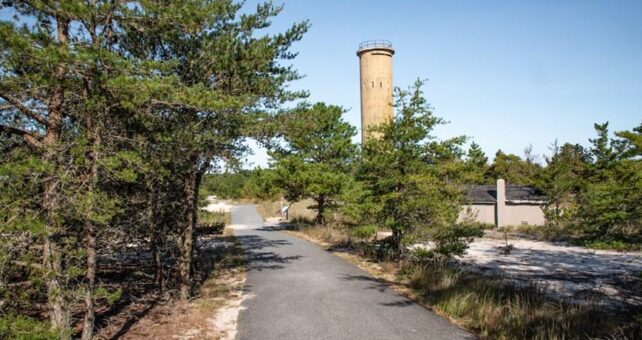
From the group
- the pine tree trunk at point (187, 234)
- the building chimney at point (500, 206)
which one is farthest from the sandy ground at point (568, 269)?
the building chimney at point (500, 206)

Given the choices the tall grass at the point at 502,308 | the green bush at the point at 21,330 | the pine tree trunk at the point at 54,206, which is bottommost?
the tall grass at the point at 502,308

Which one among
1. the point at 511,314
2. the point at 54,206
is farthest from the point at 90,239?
the point at 511,314

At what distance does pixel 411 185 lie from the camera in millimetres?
13125

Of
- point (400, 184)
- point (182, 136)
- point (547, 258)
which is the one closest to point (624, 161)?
point (400, 184)

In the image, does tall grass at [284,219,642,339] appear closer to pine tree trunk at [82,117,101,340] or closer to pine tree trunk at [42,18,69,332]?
pine tree trunk at [82,117,101,340]

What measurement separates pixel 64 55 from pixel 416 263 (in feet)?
37.2

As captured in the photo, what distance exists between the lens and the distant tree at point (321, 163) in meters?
24.0

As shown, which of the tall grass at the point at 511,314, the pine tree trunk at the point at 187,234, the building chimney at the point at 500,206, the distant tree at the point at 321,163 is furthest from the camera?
the building chimney at the point at 500,206

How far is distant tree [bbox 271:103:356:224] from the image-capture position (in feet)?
78.6

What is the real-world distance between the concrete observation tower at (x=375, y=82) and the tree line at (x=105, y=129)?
3088 cm

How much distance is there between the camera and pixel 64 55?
17.0 feet

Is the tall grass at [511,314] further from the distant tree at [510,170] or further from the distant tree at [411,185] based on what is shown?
the distant tree at [510,170]

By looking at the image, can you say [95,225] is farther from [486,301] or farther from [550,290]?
[550,290]

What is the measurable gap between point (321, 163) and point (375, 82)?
62.7 feet
